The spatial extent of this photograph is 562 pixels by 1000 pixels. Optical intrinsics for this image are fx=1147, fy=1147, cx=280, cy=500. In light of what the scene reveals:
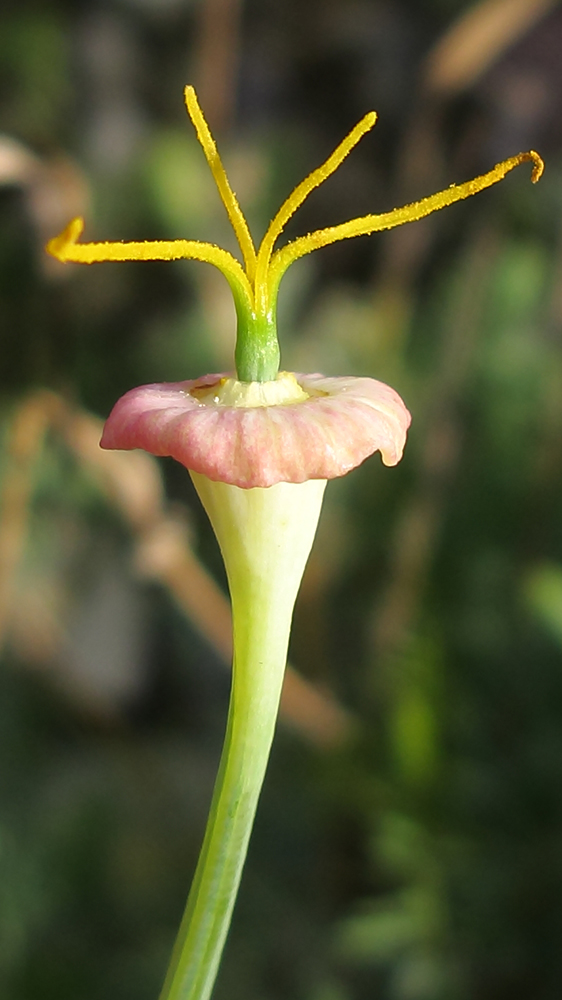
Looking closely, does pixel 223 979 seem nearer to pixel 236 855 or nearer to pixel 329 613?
pixel 329 613

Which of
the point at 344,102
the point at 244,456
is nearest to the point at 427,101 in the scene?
the point at 344,102

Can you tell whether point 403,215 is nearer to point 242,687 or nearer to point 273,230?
point 273,230

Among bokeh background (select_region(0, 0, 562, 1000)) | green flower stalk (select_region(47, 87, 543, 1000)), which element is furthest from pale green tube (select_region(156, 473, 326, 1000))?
bokeh background (select_region(0, 0, 562, 1000))

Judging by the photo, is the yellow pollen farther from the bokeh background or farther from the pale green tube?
the bokeh background

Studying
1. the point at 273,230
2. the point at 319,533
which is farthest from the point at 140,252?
the point at 319,533

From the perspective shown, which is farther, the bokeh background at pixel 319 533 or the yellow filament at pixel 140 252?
the bokeh background at pixel 319 533

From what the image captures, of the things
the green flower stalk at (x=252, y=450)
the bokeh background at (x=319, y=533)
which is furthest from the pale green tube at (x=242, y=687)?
the bokeh background at (x=319, y=533)

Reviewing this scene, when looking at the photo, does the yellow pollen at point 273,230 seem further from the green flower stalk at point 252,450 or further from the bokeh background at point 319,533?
the bokeh background at point 319,533
